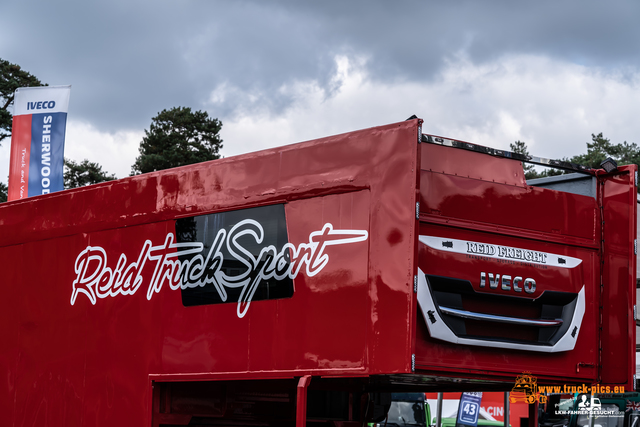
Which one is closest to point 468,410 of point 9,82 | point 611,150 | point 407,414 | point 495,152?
point 407,414

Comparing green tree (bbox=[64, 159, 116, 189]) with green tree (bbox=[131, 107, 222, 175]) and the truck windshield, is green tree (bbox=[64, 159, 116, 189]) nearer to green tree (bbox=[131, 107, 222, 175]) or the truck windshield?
green tree (bbox=[131, 107, 222, 175])

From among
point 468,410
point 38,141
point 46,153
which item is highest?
point 38,141

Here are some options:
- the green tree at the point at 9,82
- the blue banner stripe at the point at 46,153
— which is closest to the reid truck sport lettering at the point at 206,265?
the blue banner stripe at the point at 46,153

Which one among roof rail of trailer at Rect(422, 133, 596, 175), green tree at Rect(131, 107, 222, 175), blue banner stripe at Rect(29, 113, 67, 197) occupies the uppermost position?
green tree at Rect(131, 107, 222, 175)

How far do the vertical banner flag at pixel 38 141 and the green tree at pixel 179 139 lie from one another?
2797cm

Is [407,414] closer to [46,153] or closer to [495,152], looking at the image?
[46,153]

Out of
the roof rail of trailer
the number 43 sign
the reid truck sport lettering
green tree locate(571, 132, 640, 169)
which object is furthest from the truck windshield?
green tree locate(571, 132, 640, 169)

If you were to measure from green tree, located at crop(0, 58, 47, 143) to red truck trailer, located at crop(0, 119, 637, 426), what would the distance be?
94.8 feet

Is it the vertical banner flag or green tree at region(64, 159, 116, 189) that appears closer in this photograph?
the vertical banner flag

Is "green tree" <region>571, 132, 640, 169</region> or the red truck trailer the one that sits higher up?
"green tree" <region>571, 132, 640, 169</region>

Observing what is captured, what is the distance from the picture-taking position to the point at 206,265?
248 inches

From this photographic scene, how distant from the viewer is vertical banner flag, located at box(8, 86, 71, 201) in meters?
13.9

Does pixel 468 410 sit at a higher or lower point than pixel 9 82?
lower

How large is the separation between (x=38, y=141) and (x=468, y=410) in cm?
1025
